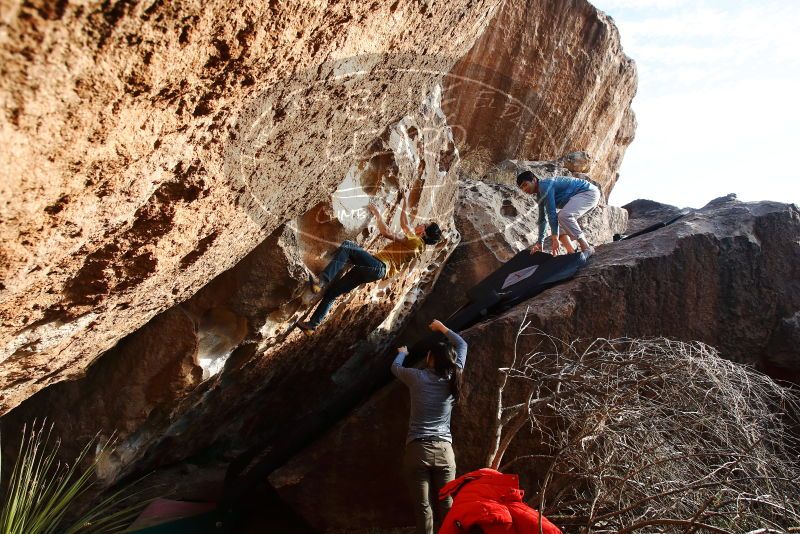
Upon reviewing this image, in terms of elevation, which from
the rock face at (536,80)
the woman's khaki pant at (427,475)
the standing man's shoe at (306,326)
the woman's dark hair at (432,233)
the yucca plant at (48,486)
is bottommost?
the yucca plant at (48,486)

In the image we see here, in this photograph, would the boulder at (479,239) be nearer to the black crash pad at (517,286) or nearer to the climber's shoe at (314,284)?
the black crash pad at (517,286)

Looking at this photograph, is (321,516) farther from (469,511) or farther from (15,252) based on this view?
(15,252)

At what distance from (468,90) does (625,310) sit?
5217 millimetres

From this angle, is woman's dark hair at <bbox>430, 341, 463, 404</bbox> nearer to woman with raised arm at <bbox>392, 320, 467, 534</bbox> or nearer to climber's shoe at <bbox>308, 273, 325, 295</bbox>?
woman with raised arm at <bbox>392, 320, 467, 534</bbox>

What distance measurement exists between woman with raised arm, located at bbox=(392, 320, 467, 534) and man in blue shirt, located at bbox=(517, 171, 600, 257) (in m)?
2.39

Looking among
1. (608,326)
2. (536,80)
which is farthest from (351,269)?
(536,80)

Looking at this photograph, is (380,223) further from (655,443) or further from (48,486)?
(48,486)

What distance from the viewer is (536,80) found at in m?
9.09

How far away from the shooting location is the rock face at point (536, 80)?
8.86 meters

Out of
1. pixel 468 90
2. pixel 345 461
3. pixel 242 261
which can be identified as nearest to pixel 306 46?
pixel 242 261

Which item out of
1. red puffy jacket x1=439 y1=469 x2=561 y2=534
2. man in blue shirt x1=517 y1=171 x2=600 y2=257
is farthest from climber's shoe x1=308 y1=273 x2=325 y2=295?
man in blue shirt x1=517 y1=171 x2=600 y2=257

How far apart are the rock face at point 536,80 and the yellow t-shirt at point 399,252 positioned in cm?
399

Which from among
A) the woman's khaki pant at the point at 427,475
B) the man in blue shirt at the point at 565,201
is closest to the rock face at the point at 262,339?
the man in blue shirt at the point at 565,201

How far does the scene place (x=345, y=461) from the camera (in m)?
5.07
